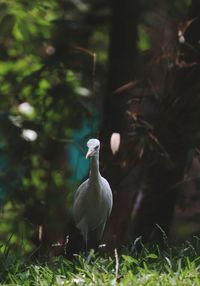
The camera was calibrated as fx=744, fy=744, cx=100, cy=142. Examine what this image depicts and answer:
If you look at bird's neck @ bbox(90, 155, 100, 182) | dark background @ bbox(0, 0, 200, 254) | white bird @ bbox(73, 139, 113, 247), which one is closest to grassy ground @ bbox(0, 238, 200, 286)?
white bird @ bbox(73, 139, 113, 247)

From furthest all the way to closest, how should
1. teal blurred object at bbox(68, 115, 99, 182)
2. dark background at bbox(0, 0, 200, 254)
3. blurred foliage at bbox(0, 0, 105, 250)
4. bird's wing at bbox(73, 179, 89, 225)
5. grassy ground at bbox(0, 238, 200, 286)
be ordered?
blurred foliage at bbox(0, 0, 105, 250), dark background at bbox(0, 0, 200, 254), teal blurred object at bbox(68, 115, 99, 182), bird's wing at bbox(73, 179, 89, 225), grassy ground at bbox(0, 238, 200, 286)

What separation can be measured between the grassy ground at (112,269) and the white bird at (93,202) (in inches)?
6.5

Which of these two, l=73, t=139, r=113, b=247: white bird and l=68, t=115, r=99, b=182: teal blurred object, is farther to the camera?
l=68, t=115, r=99, b=182: teal blurred object

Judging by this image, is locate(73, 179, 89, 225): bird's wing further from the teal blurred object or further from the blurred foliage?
the blurred foliage

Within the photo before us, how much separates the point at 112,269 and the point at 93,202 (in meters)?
0.48

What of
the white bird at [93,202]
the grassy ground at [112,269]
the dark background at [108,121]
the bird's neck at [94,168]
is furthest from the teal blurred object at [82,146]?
the bird's neck at [94,168]

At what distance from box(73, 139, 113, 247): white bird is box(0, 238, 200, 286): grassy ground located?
164mm

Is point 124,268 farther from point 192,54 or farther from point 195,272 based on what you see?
point 192,54

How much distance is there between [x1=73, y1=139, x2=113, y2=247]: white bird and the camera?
4203 millimetres

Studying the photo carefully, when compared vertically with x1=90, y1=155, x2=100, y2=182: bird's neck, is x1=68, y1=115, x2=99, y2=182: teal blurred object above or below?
below

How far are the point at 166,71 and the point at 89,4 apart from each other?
157 centimetres

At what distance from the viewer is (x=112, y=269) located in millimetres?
4539

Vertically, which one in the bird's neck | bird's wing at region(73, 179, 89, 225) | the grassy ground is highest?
the bird's neck

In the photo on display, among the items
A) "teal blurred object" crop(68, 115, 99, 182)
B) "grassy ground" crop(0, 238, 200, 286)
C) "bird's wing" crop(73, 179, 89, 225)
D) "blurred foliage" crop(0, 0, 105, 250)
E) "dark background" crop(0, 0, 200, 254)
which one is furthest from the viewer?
"blurred foliage" crop(0, 0, 105, 250)
